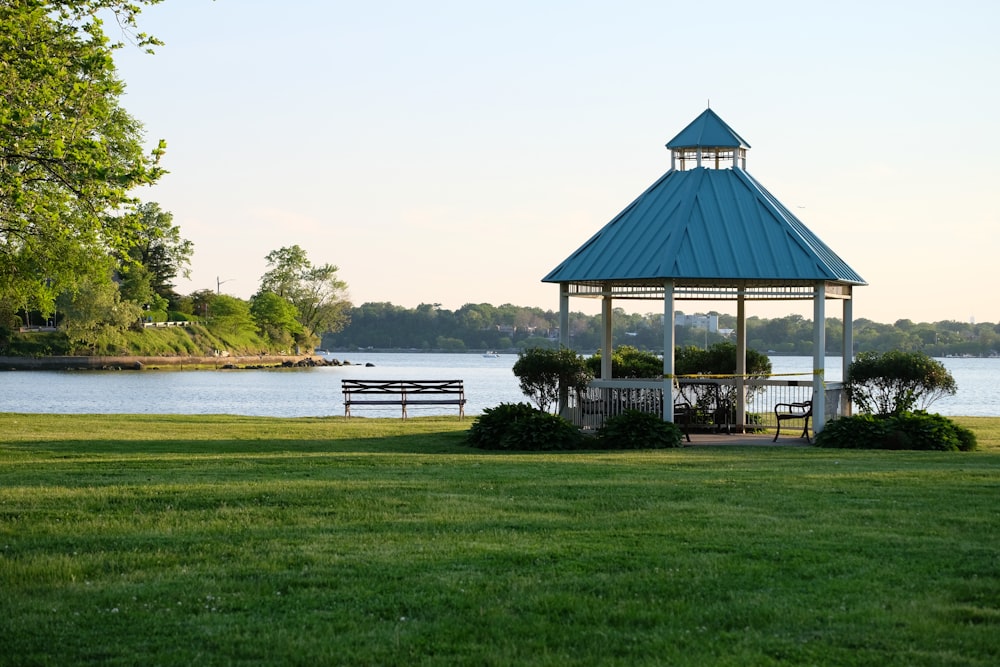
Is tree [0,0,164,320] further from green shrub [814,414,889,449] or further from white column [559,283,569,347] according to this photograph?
green shrub [814,414,889,449]

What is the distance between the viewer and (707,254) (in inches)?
843

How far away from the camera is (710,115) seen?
23422 mm

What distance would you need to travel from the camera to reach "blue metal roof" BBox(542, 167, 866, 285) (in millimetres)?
21156

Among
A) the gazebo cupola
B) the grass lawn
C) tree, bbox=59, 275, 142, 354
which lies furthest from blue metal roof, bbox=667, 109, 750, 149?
tree, bbox=59, 275, 142, 354

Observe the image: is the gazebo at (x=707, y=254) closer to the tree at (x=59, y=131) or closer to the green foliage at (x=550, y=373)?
the green foliage at (x=550, y=373)

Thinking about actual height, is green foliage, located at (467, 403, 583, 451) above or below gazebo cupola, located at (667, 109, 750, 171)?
below

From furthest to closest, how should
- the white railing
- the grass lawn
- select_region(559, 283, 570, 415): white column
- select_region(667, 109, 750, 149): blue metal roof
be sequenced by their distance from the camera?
select_region(667, 109, 750, 149): blue metal roof → select_region(559, 283, 570, 415): white column → the white railing → the grass lawn

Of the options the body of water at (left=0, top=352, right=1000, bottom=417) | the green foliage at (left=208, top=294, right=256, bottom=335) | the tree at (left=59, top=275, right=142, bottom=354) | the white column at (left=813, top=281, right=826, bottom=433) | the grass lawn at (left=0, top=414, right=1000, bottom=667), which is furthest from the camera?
the green foliage at (left=208, top=294, right=256, bottom=335)

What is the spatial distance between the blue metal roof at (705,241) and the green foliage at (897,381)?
176cm

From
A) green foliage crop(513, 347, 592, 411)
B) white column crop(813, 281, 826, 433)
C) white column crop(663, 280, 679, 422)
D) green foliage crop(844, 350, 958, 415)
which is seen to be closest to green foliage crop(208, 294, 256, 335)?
green foliage crop(513, 347, 592, 411)

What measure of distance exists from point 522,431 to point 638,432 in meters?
2.05

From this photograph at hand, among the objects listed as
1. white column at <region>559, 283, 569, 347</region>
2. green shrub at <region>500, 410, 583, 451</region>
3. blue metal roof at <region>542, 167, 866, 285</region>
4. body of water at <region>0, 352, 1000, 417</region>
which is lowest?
body of water at <region>0, 352, 1000, 417</region>

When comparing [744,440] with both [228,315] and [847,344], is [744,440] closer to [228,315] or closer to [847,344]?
[847,344]

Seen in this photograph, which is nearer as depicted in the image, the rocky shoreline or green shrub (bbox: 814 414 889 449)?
green shrub (bbox: 814 414 889 449)
